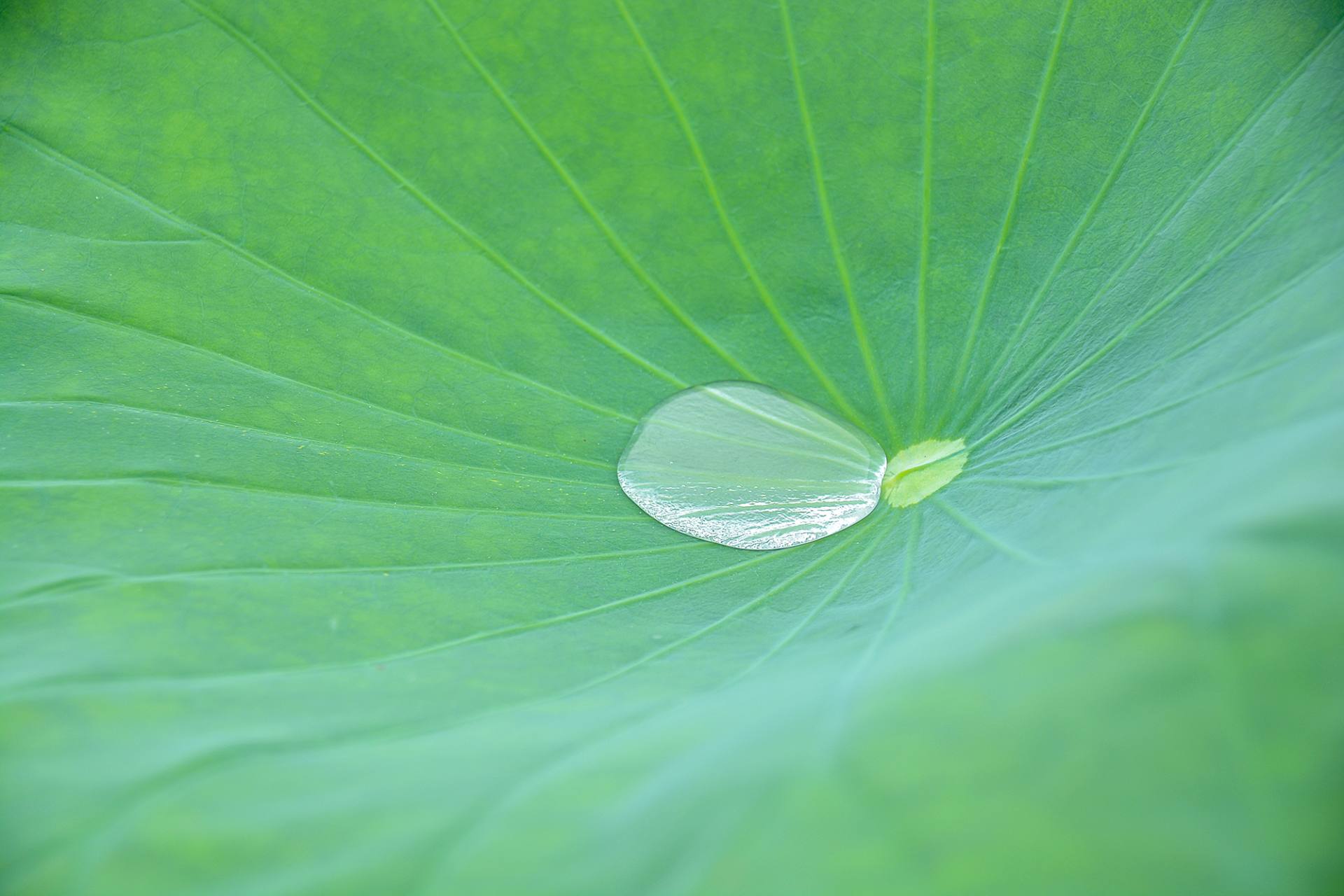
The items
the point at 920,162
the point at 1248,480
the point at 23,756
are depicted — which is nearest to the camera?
the point at 1248,480

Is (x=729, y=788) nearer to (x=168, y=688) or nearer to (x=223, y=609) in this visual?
(x=168, y=688)

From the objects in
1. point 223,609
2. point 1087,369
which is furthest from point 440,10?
point 1087,369

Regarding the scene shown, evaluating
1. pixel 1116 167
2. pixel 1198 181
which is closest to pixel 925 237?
pixel 1116 167

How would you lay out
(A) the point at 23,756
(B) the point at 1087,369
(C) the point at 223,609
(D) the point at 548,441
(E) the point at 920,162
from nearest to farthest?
(A) the point at 23,756 < (C) the point at 223,609 < (B) the point at 1087,369 < (D) the point at 548,441 < (E) the point at 920,162

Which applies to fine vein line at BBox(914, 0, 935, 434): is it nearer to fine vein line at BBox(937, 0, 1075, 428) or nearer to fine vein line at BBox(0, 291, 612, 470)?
fine vein line at BBox(937, 0, 1075, 428)

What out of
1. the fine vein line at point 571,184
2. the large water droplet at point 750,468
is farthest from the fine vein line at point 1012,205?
the fine vein line at point 571,184

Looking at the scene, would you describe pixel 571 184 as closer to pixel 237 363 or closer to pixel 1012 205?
pixel 237 363

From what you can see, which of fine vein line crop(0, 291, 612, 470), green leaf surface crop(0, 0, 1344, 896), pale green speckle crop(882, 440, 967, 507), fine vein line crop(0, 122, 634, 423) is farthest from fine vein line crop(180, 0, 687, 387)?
pale green speckle crop(882, 440, 967, 507)
